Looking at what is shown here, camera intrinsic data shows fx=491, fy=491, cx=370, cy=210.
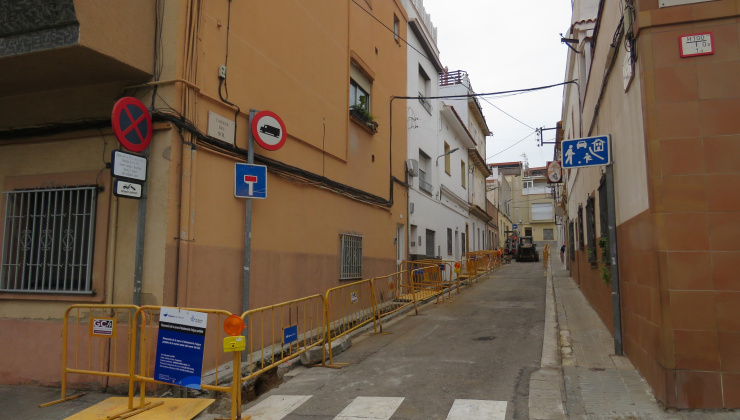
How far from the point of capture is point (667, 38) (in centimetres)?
488

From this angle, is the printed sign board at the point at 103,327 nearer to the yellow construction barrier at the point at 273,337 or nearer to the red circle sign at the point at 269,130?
the yellow construction barrier at the point at 273,337

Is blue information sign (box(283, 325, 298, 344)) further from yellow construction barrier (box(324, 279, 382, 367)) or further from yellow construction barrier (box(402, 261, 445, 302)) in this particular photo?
yellow construction barrier (box(402, 261, 445, 302))

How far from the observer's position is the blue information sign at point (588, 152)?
6.97 meters

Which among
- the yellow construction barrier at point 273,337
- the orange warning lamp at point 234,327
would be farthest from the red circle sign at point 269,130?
the orange warning lamp at point 234,327

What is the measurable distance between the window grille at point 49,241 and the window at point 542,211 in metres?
63.5

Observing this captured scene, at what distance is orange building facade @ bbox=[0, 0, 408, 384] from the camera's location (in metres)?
5.81

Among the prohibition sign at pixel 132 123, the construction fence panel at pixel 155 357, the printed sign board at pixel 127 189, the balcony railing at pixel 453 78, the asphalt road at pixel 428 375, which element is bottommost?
the asphalt road at pixel 428 375

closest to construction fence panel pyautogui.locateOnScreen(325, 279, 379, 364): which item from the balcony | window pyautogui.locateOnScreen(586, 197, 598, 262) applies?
window pyautogui.locateOnScreen(586, 197, 598, 262)

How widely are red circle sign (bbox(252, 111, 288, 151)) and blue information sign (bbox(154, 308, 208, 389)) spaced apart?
3.17 metres

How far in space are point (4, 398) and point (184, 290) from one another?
7.67 ft

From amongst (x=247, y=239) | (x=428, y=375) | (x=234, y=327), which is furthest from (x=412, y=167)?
(x=234, y=327)

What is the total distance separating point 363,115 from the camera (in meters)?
12.0

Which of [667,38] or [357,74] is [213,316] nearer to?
[667,38]

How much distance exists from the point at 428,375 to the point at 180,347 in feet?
10.1
